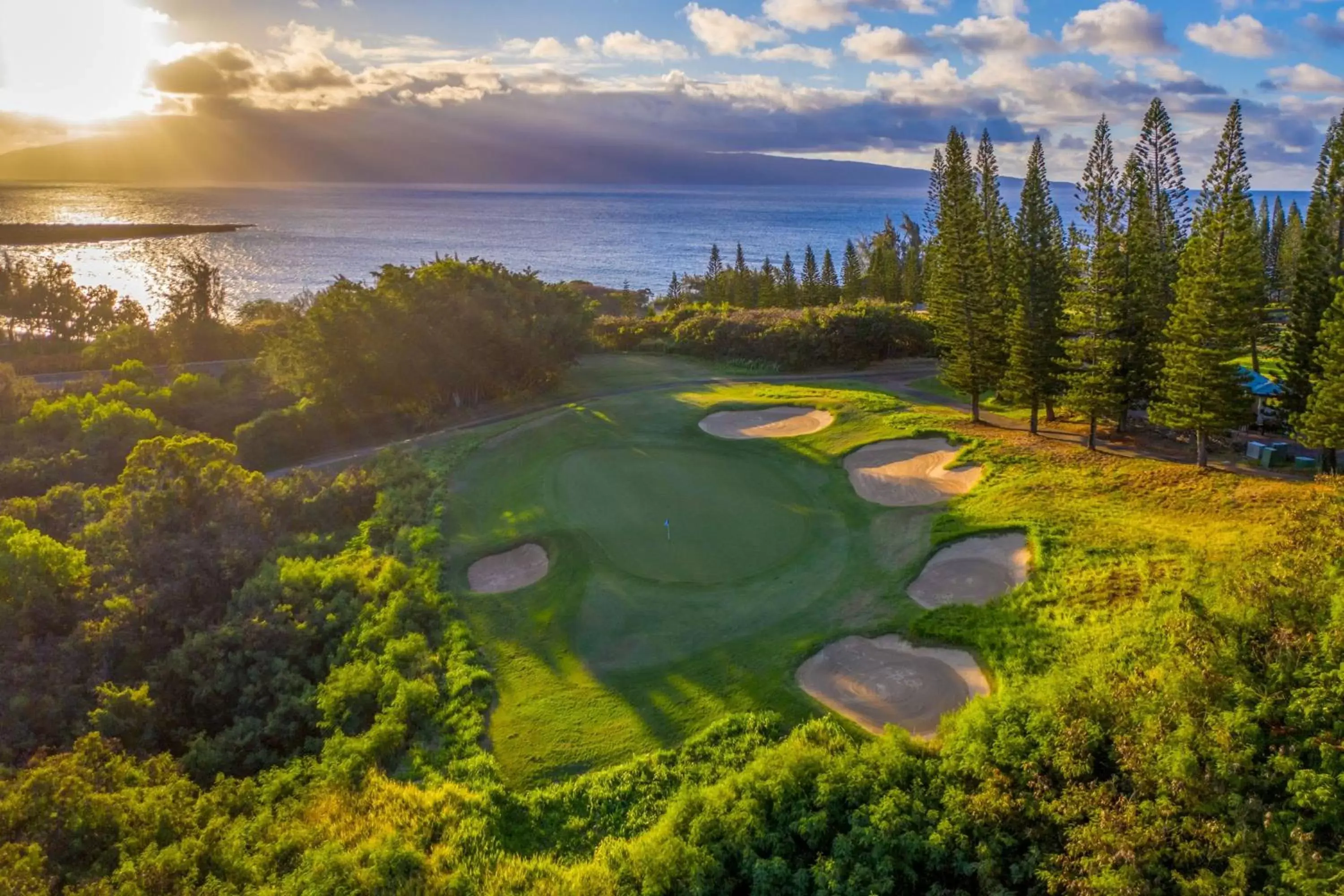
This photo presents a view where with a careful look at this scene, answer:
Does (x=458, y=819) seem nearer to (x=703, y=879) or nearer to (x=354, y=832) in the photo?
(x=354, y=832)

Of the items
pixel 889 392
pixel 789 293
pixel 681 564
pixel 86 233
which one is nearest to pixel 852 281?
pixel 789 293

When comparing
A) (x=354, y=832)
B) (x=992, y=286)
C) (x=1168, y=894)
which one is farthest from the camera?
(x=992, y=286)

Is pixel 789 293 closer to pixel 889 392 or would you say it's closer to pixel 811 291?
pixel 811 291

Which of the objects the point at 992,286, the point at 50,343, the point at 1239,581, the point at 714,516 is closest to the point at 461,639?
the point at 714,516

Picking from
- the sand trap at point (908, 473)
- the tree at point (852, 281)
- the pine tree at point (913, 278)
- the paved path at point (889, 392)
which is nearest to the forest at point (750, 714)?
the paved path at point (889, 392)

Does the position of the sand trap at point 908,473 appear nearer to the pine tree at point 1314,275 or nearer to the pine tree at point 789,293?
the pine tree at point 1314,275
